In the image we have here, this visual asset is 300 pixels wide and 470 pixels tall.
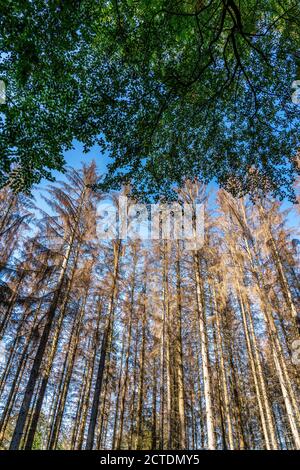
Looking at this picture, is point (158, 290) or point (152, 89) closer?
point (152, 89)

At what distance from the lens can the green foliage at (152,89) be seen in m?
4.22

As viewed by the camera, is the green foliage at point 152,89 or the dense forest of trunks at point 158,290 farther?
the dense forest of trunks at point 158,290

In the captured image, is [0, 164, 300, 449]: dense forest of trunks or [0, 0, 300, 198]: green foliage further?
[0, 164, 300, 449]: dense forest of trunks

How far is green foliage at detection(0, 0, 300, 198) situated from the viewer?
13.8ft

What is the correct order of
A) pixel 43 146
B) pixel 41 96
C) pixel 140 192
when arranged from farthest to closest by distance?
pixel 140 192
pixel 43 146
pixel 41 96

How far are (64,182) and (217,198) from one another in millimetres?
6666

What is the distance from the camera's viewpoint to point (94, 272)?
1160cm

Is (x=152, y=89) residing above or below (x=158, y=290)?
below

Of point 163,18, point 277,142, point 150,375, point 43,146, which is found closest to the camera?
point 43,146

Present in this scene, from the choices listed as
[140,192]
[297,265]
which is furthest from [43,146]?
Answer: [297,265]

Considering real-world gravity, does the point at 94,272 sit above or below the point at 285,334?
above

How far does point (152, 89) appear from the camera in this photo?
529 cm
